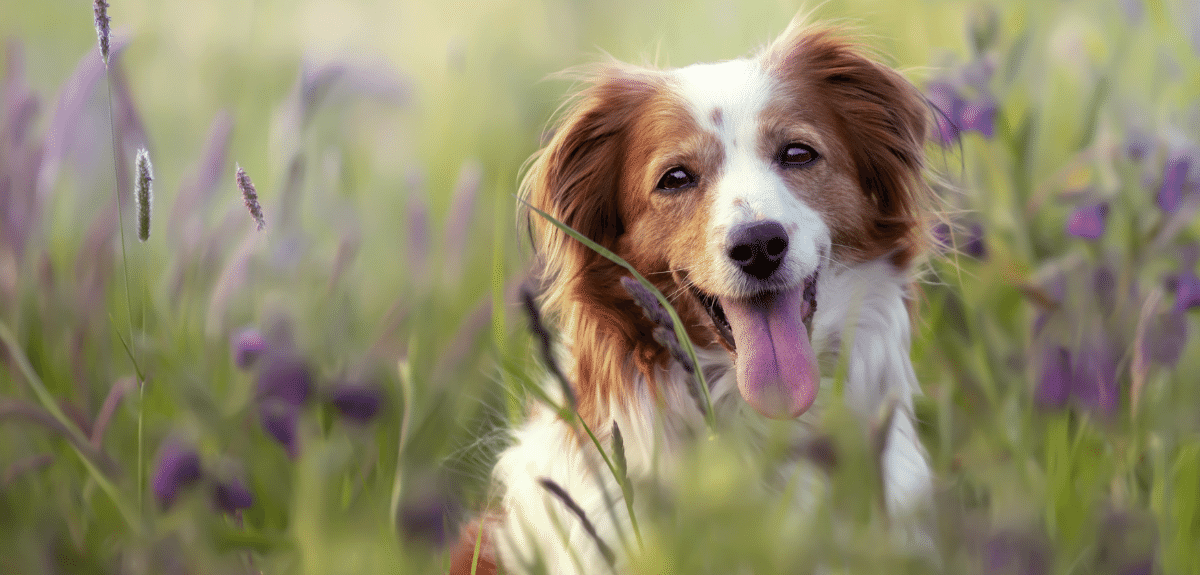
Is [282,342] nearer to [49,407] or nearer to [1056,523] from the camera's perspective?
[49,407]

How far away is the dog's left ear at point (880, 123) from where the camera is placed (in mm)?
2555

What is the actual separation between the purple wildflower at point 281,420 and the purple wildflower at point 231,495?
0.12 m

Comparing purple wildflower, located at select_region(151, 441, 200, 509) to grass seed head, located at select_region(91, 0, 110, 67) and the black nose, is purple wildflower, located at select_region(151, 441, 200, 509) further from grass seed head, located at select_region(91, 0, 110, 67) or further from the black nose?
the black nose

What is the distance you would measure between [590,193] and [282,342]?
113cm

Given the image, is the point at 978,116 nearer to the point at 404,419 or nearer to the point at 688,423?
the point at 688,423

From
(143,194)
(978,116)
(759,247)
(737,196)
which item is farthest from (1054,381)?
(143,194)

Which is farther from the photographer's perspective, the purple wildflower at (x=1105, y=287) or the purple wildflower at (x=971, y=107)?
the purple wildflower at (x=971, y=107)

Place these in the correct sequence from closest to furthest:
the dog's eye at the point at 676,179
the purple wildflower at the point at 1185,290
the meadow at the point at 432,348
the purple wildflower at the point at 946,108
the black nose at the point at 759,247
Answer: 1. the meadow at the point at 432,348
2. the black nose at the point at 759,247
3. the purple wildflower at the point at 1185,290
4. the dog's eye at the point at 676,179
5. the purple wildflower at the point at 946,108

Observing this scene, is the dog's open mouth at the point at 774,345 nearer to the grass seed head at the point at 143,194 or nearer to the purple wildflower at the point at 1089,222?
the purple wildflower at the point at 1089,222

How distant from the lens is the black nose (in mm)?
2113

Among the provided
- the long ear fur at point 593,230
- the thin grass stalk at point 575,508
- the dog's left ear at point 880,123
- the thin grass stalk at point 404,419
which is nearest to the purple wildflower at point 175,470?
the thin grass stalk at point 404,419

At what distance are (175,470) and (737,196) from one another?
137 cm

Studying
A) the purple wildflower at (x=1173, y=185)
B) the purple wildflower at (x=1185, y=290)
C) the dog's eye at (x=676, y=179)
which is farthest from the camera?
the purple wildflower at (x=1173, y=185)

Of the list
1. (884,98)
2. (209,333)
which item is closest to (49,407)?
(209,333)
